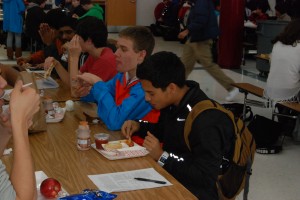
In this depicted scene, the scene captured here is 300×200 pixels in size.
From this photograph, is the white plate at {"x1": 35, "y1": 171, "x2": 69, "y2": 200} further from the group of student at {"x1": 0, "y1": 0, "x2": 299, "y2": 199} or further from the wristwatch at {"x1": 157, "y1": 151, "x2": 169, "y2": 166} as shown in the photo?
the wristwatch at {"x1": 157, "y1": 151, "x2": 169, "y2": 166}

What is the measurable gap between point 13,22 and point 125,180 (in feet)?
26.1

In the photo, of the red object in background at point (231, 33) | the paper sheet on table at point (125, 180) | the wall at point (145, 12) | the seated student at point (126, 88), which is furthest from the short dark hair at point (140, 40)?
the wall at point (145, 12)

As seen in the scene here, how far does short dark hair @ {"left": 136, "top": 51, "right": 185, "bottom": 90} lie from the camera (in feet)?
7.31

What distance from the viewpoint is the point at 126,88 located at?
2902mm

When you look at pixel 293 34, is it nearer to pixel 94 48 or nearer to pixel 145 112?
pixel 94 48

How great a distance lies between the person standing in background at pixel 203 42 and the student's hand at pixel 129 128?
12.9 ft

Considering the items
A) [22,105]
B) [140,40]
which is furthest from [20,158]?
[140,40]

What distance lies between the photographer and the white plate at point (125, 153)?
7.25 ft

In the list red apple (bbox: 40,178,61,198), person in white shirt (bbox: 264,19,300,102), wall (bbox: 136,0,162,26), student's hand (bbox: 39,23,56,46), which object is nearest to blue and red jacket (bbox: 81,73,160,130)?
red apple (bbox: 40,178,61,198)

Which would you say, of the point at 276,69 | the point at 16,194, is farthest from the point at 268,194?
the point at 16,194

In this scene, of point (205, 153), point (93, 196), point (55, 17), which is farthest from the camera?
point (55, 17)

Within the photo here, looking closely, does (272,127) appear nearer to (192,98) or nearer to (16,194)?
(192,98)

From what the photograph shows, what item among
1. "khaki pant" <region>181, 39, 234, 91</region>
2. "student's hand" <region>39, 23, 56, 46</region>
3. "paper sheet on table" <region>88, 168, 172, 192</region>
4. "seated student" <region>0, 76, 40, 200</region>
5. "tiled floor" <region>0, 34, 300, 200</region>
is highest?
"seated student" <region>0, 76, 40, 200</region>

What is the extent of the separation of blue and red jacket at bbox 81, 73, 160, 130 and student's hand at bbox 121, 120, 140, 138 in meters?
0.09
